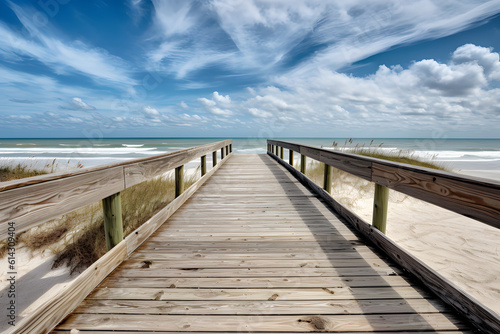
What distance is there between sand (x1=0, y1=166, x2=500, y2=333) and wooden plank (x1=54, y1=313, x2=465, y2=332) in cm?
204

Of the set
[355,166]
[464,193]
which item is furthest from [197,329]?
[355,166]

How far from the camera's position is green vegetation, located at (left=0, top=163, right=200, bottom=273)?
3.80m

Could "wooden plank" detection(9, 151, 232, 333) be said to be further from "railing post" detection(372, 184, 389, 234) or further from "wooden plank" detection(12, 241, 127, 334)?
"railing post" detection(372, 184, 389, 234)

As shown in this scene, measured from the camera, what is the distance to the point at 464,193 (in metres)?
1.41

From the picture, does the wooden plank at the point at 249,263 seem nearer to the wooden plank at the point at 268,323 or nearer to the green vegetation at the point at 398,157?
the wooden plank at the point at 268,323

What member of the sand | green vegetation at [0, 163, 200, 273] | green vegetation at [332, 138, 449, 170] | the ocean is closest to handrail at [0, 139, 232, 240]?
the sand

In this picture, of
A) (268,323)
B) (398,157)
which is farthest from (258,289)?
(398,157)

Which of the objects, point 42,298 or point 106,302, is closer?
point 106,302

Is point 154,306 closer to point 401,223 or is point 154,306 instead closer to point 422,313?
point 422,313

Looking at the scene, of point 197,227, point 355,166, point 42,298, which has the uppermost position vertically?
point 355,166

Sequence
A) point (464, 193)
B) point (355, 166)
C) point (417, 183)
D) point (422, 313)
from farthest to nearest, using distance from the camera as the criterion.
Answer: point (355, 166)
point (417, 183)
point (422, 313)
point (464, 193)

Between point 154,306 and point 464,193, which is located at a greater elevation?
point 464,193

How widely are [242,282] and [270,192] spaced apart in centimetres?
318

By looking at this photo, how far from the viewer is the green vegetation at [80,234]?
12.5 feet
